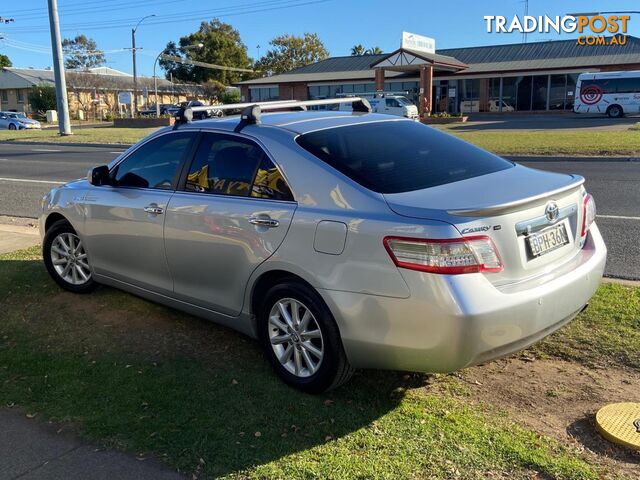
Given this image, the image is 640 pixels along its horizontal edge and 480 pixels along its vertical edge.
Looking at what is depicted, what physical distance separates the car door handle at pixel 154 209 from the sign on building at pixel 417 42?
3910cm

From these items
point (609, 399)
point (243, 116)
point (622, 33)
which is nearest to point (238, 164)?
point (243, 116)

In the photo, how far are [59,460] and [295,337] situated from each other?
1.39m

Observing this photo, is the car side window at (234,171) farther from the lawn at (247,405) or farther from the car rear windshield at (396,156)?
the lawn at (247,405)

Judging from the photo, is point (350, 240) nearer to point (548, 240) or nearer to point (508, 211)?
point (508, 211)

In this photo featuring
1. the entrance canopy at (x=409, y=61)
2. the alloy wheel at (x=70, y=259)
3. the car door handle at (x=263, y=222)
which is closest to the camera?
the car door handle at (x=263, y=222)

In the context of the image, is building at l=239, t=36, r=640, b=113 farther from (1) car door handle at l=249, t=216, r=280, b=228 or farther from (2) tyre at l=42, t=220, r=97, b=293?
(1) car door handle at l=249, t=216, r=280, b=228

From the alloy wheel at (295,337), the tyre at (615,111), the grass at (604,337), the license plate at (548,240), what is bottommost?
the grass at (604,337)

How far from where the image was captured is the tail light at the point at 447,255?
9.53ft

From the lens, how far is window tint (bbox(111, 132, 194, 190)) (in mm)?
4414

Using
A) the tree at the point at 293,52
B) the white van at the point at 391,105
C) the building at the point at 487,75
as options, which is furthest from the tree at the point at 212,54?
the white van at the point at 391,105

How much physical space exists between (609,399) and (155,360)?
2.85m

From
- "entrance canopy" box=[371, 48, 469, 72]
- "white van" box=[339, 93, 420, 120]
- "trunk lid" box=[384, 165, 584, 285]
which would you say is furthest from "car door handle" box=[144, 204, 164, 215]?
"entrance canopy" box=[371, 48, 469, 72]

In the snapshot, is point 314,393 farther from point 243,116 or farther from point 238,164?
point 243,116

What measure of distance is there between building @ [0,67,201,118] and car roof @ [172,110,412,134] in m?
66.3
